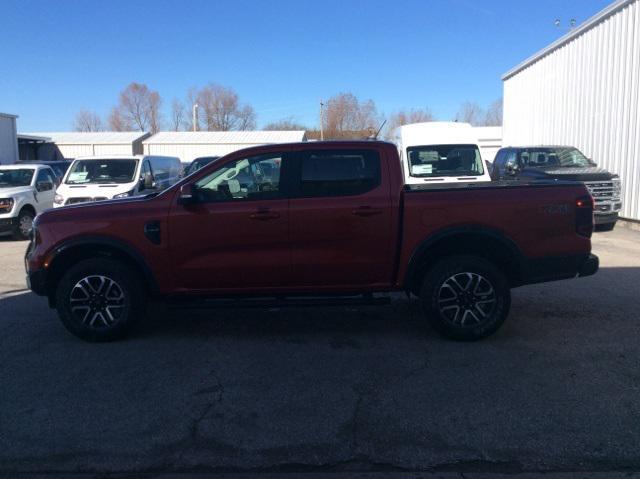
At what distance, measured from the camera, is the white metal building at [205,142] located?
1736 inches

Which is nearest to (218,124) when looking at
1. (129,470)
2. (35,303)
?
(35,303)

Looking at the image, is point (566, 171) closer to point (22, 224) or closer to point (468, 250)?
point (468, 250)

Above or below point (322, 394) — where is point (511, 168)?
above

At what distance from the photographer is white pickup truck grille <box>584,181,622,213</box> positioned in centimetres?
1452

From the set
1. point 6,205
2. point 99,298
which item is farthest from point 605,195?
point 6,205

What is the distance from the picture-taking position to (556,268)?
6113mm

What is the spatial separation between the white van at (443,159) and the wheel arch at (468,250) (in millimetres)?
6021

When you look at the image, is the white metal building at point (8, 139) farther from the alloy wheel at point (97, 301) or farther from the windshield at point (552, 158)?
the alloy wheel at point (97, 301)

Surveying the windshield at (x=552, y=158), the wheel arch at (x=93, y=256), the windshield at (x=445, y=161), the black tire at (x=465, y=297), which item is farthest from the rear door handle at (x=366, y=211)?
the windshield at (x=552, y=158)

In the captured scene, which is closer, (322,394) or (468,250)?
(322,394)

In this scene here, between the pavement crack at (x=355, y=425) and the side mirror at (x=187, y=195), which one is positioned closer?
the pavement crack at (x=355, y=425)

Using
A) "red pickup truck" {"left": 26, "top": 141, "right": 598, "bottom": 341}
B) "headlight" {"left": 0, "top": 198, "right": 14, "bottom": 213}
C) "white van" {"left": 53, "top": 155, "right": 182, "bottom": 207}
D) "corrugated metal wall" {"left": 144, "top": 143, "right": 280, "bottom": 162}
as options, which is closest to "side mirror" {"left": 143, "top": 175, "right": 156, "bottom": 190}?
"white van" {"left": 53, "top": 155, "right": 182, "bottom": 207}

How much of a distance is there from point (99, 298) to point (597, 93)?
16399 millimetres

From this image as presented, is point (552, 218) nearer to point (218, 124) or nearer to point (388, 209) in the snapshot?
point (388, 209)
